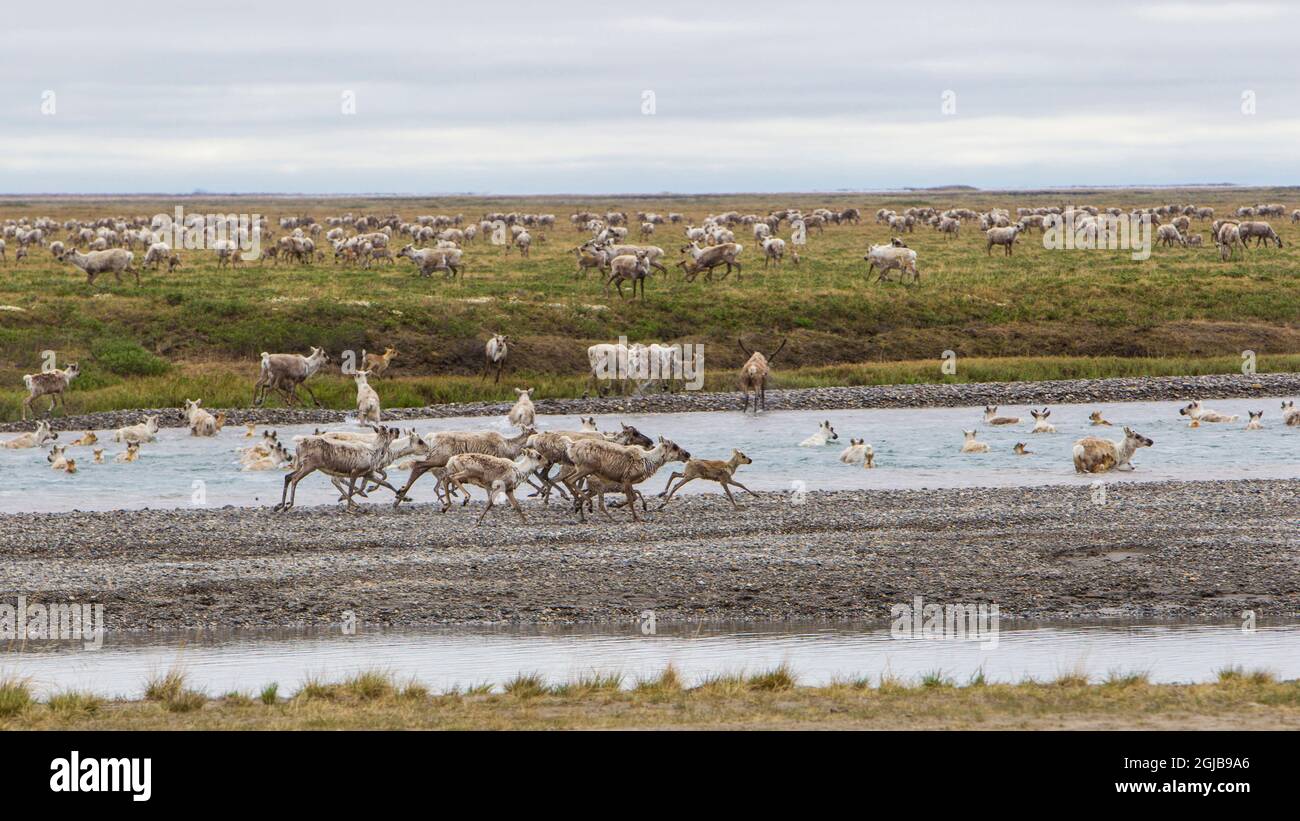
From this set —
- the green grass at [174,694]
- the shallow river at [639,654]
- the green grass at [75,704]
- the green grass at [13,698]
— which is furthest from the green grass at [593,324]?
the green grass at [75,704]

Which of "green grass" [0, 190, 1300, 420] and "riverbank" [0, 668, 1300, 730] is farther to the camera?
"green grass" [0, 190, 1300, 420]

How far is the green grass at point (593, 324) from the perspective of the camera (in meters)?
40.6

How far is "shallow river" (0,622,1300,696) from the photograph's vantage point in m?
12.6

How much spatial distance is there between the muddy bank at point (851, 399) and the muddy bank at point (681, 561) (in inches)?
523

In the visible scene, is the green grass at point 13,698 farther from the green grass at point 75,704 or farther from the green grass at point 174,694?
the green grass at point 174,694

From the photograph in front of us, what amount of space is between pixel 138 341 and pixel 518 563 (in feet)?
88.9

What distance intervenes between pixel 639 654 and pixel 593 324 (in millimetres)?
31966

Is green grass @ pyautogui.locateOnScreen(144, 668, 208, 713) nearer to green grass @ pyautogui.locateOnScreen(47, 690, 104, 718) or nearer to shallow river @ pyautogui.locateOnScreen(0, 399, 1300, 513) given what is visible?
green grass @ pyautogui.locateOnScreen(47, 690, 104, 718)

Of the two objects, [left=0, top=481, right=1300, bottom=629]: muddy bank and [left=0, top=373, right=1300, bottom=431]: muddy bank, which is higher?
[left=0, top=373, right=1300, bottom=431]: muddy bank

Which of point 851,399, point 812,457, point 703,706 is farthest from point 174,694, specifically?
point 851,399

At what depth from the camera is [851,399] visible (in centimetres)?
3900

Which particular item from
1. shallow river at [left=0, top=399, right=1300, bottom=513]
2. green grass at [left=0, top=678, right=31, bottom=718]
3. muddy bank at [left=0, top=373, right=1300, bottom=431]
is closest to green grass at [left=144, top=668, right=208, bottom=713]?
green grass at [left=0, top=678, right=31, bottom=718]

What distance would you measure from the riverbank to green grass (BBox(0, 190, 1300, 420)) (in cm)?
2692

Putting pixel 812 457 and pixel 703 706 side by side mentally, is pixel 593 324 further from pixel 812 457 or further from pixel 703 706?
pixel 703 706
